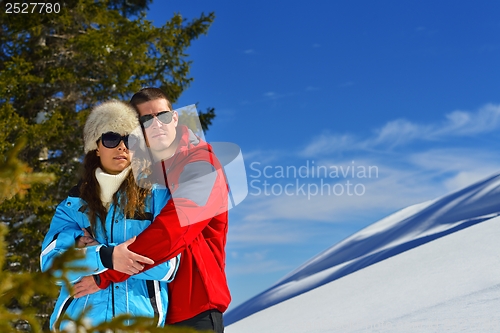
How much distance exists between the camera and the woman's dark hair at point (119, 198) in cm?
225

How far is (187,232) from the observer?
7.00ft

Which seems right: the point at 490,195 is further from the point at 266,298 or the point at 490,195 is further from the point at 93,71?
the point at 93,71

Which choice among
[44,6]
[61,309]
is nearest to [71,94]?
[44,6]

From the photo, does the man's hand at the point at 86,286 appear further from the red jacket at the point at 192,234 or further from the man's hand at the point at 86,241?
the man's hand at the point at 86,241

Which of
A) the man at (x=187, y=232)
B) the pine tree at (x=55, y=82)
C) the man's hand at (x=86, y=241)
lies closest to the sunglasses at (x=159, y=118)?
the man at (x=187, y=232)

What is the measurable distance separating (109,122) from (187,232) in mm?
751

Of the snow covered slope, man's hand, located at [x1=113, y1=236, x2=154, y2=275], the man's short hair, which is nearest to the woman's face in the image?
the man's short hair

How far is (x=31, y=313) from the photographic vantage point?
0.92m

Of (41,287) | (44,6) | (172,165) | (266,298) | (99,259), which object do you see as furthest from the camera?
(266,298)

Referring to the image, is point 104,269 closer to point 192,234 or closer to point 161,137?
point 192,234

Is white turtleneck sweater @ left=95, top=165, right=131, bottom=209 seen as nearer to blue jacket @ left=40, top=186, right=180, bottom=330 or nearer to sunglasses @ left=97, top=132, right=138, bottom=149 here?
blue jacket @ left=40, top=186, right=180, bottom=330

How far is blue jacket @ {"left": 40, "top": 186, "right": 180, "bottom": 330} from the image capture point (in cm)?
213

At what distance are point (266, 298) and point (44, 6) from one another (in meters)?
7.92

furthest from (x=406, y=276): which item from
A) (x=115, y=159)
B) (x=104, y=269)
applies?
(x=104, y=269)
